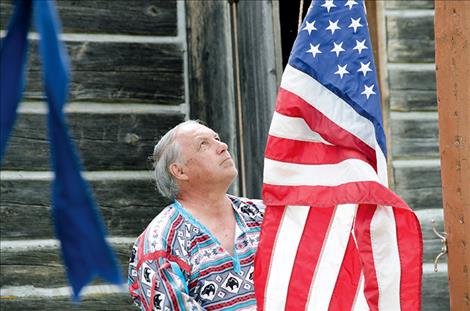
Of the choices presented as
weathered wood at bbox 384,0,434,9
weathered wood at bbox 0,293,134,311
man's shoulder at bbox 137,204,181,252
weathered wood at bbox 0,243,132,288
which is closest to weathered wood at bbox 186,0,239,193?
weathered wood at bbox 0,293,134,311

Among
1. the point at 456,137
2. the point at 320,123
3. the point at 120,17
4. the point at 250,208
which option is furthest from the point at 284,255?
the point at 120,17

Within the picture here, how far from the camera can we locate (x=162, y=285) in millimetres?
4191

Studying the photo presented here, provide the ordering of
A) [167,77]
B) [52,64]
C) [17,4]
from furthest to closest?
[167,77], [17,4], [52,64]

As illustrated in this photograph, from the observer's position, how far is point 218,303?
14.1ft

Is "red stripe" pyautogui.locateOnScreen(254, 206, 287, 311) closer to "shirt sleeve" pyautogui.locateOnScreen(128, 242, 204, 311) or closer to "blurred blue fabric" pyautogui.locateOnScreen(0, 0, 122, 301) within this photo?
"shirt sleeve" pyautogui.locateOnScreen(128, 242, 204, 311)

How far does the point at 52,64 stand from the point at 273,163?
213 cm

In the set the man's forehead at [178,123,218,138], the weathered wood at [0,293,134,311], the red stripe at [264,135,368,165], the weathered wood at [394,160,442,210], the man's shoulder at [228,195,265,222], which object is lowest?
the weathered wood at [0,293,134,311]

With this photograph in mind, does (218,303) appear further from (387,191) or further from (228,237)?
(387,191)

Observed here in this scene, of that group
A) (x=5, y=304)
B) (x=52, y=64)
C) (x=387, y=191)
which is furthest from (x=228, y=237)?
(x=52, y=64)

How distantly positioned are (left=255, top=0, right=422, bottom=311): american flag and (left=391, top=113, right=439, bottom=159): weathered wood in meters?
2.27

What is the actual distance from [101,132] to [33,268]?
81 cm

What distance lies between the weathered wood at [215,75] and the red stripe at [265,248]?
1.81 meters

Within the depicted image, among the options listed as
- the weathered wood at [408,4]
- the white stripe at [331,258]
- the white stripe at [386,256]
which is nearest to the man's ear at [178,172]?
the white stripe at [331,258]

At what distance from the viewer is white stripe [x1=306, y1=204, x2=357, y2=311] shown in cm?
423
